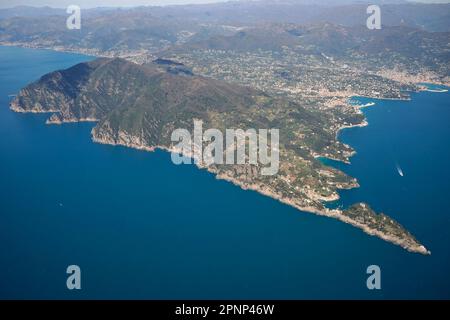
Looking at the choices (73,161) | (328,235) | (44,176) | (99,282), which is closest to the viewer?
(99,282)

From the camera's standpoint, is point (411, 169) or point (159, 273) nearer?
point (159, 273)

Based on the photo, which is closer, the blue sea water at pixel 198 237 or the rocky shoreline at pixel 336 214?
the blue sea water at pixel 198 237

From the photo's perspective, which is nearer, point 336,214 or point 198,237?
point 198,237

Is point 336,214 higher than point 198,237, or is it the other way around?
point 336,214

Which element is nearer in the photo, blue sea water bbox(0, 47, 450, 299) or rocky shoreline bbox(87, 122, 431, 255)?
blue sea water bbox(0, 47, 450, 299)

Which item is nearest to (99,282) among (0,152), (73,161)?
(73,161)

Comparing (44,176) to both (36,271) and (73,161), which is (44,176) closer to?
(73,161)

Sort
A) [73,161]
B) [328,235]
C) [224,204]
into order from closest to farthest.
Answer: [328,235], [224,204], [73,161]
